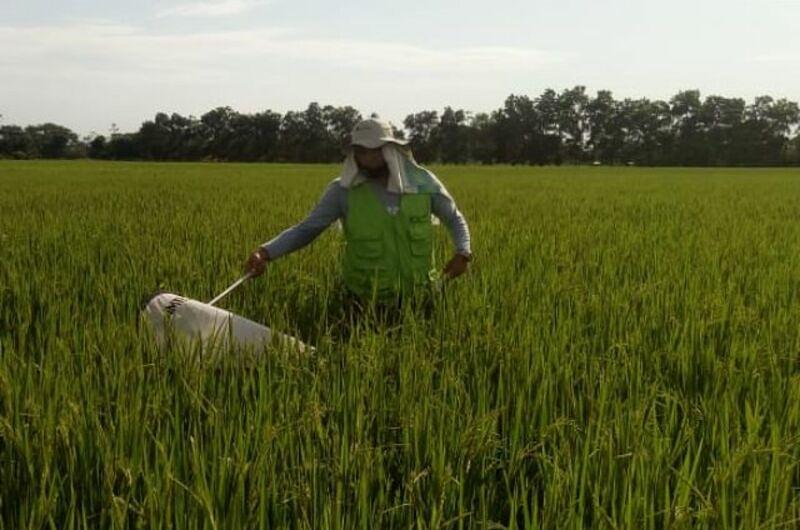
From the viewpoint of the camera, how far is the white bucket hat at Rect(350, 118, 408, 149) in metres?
3.00

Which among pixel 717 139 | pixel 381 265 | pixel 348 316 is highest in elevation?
pixel 717 139

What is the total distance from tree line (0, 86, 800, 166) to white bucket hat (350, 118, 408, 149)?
59.7 m

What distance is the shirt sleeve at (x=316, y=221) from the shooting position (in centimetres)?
323

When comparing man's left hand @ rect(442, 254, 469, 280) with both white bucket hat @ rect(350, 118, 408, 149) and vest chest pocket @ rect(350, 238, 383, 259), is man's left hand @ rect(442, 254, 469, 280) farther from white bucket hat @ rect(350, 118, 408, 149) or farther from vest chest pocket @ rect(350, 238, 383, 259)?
white bucket hat @ rect(350, 118, 408, 149)

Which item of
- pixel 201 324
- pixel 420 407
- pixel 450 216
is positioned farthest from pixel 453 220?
pixel 420 407

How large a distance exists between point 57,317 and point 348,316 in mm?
1126

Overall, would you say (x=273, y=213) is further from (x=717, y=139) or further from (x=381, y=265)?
(x=717, y=139)

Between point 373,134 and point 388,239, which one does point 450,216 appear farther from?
point 373,134

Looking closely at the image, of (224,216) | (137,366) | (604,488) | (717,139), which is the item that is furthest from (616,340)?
(717,139)

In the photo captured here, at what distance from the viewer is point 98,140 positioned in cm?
6662

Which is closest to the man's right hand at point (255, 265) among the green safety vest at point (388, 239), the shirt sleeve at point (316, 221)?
the shirt sleeve at point (316, 221)

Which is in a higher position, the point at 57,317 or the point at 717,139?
the point at 717,139

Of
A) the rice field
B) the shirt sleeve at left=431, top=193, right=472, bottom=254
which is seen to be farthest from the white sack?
the shirt sleeve at left=431, top=193, right=472, bottom=254

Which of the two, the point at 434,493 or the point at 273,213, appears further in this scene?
the point at 273,213
